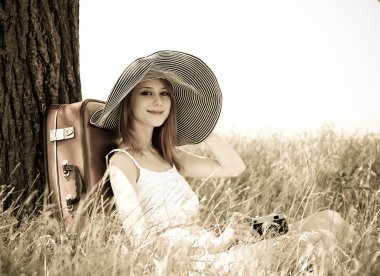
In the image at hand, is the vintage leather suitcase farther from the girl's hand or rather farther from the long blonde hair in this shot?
the girl's hand

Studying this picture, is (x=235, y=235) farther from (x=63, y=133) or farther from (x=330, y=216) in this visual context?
(x=63, y=133)

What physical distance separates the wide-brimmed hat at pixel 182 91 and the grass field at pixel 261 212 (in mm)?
462

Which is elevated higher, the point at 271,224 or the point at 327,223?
the point at 271,224

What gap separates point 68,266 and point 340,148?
12.8 feet

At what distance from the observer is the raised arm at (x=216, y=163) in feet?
13.5

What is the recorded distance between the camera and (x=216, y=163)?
4.16 meters

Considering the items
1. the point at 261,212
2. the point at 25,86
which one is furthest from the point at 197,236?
the point at 261,212

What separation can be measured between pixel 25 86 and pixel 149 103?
783 millimetres

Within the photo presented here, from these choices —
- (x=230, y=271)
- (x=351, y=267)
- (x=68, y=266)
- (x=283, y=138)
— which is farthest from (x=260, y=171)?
(x=68, y=266)

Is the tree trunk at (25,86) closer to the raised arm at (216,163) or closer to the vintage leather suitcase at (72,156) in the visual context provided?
the vintage leather suitcase at (72,156)

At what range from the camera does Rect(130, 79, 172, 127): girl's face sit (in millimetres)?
3793

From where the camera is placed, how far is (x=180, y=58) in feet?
12.5

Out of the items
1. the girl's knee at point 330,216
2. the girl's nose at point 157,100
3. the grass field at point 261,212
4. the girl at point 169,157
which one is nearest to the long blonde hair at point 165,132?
the girl at point 169,157

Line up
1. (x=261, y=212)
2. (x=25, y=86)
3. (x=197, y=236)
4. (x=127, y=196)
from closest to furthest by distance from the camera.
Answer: (x=197, y=236) < (x=127, y=196) < (x=25, y=86) < (x=261, y=212)
